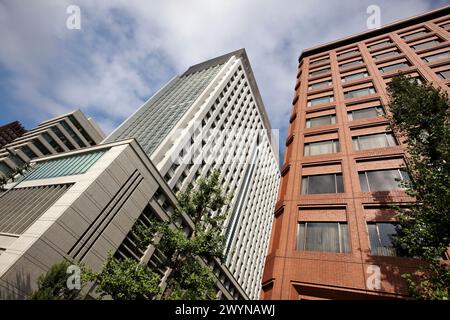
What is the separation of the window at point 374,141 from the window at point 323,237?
6629mm

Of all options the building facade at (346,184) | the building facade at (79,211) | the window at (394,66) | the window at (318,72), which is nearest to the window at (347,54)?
the building facade at (346,184)

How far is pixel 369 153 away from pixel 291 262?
8.89 metres

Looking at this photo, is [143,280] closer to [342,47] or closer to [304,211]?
[304,211]

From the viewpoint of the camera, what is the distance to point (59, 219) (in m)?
17.6

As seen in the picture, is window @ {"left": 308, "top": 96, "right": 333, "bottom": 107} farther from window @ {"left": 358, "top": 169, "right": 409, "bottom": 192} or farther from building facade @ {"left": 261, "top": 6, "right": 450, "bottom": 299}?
window @ {"left": 358, "top": 169, "right": 409, "bottom": 192}

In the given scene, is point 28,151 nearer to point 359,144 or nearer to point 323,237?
point 323,237

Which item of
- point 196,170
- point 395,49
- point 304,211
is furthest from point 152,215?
point 395,49

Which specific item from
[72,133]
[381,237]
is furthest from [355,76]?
[72,133]

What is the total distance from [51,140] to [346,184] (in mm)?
46610

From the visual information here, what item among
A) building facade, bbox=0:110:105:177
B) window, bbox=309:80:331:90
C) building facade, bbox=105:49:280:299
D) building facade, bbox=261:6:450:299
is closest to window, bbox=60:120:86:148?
building facade, bbox=0:110:105:177

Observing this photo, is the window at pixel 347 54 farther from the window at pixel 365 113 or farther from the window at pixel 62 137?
the window at pixel 62 137

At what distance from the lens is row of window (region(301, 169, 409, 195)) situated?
556 inches

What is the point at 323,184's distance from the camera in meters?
16.0

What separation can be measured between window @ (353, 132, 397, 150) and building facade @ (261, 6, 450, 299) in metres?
0.06
